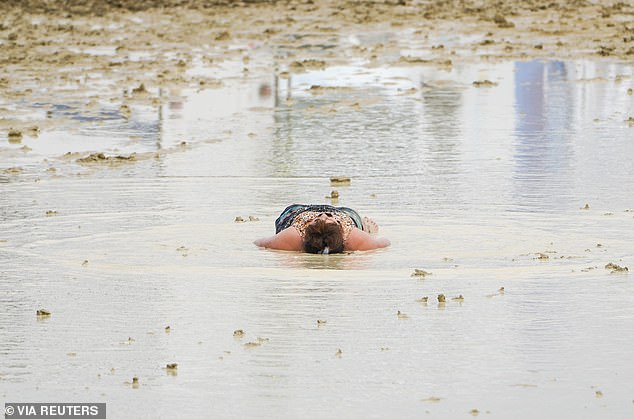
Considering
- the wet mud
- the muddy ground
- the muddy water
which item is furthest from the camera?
the muddy ground

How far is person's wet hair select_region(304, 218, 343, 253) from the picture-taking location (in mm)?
10555

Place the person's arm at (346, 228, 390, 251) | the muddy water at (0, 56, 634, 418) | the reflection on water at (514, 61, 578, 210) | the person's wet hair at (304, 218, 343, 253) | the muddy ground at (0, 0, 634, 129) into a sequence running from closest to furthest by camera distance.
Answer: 1. the muddy water at (0, 56, 634, 418)
2. the person's wet hair at (304, 218, 343, 253)
3. the person's arm at (346, 228, 390, 251)
4. the reflection on water at (514, 61, 578, 210)
5. the muddy ground at (0, 0, 634, 129)

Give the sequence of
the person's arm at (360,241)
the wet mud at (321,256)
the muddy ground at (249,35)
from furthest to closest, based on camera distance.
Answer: the muddy ground at (249,35) → the person's arm at (360,241) → the wet mud at (321,256)

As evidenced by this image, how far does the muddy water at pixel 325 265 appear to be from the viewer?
7258 millimetres

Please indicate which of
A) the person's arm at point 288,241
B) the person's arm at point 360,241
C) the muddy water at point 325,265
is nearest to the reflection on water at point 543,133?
the muddy water at point 325,265

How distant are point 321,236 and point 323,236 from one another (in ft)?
0.05

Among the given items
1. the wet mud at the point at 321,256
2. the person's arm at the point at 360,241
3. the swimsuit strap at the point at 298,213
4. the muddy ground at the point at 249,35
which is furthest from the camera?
the muddy ground at the point at 249,35

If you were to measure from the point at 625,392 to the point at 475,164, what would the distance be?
25.3 ft

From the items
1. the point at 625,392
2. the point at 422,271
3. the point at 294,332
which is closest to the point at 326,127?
the point at 422,271

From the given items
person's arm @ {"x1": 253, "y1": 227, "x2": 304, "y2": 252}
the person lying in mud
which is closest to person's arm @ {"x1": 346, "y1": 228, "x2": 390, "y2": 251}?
the person lying in mud

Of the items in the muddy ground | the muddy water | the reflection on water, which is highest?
the muddy ground

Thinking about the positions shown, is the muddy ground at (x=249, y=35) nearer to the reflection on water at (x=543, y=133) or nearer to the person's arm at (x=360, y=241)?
the reflection on water at (x=543, y=133)

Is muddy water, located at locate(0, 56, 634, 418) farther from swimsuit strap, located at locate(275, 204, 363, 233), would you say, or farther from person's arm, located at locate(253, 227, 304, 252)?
swimsuit strap, located at locate(275, 204, 363, 233)

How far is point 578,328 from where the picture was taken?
825cm
